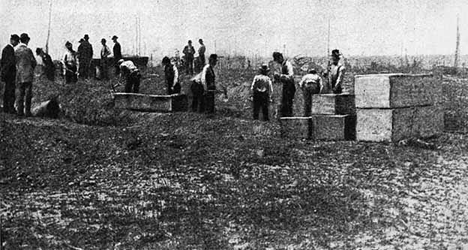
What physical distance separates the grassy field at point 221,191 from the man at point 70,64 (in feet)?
23.6

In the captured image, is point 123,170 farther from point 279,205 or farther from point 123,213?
point 279,205

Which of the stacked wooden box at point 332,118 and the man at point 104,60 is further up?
the man at point 104,60

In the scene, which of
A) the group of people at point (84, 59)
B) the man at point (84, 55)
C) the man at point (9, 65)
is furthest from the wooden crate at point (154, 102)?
the man at point (84, 55)

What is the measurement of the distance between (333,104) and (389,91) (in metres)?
1.10

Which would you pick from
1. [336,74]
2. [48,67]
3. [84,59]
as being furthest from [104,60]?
[336,74]

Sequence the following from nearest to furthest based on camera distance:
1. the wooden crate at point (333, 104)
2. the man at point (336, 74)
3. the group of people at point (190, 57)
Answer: the wooden crate at point (333, 104)
the man at point (336, 74)
the group of people at point (190, 57)

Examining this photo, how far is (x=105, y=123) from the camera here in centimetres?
1361

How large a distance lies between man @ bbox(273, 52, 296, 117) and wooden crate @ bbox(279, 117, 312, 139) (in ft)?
5.33

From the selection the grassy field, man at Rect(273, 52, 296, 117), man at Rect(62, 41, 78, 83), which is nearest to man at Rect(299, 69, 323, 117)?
man at Rect(273, 52, 296, 117)

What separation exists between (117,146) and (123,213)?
10.3ft

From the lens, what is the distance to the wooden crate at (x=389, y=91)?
10.3 m

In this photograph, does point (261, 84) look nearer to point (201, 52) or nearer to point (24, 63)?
point (24, 63)

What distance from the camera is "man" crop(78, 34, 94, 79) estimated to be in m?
18.8

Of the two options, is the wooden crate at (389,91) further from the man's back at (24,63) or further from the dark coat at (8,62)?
the dark coat at (8,62)
